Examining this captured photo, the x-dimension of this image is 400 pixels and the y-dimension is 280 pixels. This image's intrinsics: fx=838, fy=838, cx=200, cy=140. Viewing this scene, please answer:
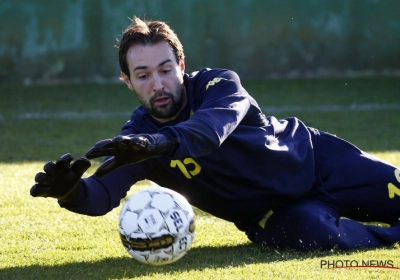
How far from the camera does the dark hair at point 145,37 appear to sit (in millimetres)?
4832

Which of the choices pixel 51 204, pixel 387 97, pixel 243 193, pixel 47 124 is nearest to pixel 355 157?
pixel 243 193

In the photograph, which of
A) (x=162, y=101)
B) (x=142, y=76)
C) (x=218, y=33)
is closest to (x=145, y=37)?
(x=142, y=76)

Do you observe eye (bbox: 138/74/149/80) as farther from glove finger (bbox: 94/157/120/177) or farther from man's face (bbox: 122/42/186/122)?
glove finger (bbox: 94/157/120/177)

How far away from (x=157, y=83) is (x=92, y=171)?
3.12m

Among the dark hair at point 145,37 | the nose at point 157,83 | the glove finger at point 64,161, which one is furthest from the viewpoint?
the dark hair at point 145,37

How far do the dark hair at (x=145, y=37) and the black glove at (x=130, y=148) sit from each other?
3.32 ft

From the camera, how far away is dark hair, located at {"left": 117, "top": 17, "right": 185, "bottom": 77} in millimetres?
4832

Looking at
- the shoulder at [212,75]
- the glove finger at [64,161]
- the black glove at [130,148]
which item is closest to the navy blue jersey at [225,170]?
the shoulder at [212,75]

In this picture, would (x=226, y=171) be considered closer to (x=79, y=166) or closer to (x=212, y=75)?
(x=212, y=75)

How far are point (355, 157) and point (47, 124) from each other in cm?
596

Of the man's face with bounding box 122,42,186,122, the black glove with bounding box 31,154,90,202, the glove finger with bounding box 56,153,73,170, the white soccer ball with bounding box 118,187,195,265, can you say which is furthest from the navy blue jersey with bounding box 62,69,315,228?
the white soccer ball with bounding box 118,187,195,265

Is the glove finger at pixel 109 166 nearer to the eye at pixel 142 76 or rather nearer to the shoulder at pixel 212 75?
the eye at pixel 142 76

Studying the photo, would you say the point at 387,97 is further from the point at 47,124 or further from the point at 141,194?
the point at 141,194

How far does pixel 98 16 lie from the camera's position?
14.0 m
